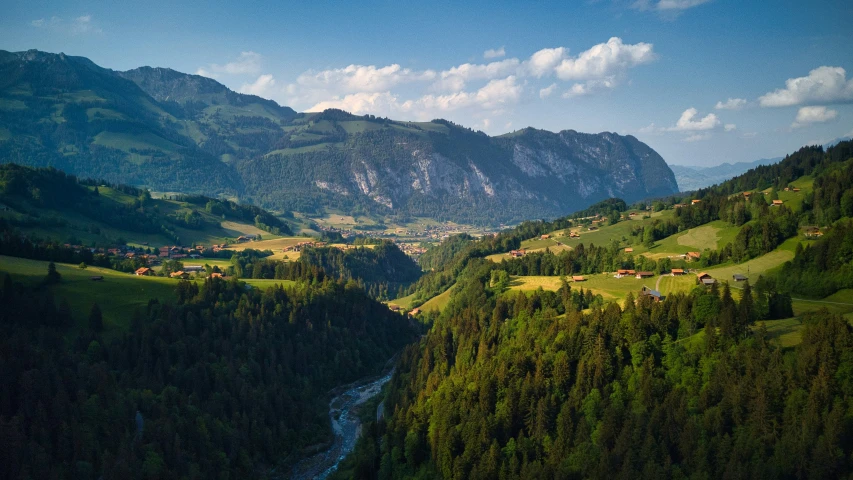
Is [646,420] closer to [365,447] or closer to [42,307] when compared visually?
[365,447]

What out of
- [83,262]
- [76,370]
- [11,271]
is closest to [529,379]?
[76,370]

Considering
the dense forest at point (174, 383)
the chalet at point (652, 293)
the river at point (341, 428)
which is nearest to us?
the dense forest at point (174, 383)

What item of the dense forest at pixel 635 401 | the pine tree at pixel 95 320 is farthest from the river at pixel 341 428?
the pine tree at pixel 95 320

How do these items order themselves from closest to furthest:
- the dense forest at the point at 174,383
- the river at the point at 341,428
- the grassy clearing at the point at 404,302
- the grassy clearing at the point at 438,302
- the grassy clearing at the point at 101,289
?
the dense forest at the point at 174,383, the river at the point at 341,428, the grassy clearing at the point at 101,289, the grassy clearing at the point at 438,302, the grassy clearing at the point at 404,302

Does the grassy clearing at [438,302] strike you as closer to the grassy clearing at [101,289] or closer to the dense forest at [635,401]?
the dense forest at [635,401]

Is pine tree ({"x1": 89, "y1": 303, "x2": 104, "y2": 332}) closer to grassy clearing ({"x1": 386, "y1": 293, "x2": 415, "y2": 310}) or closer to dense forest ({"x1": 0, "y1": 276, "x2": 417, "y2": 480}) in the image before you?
dense forest ({"x1": 0, "y1": 276, "x2": 417, "y2": 480})

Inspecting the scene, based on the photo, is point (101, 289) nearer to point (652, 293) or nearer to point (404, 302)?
point (652, 293)

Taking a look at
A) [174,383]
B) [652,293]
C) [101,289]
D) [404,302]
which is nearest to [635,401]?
[652,293]

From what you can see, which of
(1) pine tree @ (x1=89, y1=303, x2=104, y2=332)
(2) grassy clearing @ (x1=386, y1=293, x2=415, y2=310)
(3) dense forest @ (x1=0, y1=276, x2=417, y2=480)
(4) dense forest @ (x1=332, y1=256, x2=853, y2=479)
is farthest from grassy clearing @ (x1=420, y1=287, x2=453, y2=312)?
(1) pine tree @ (x1=89, y1=303, x2=104, y2=332)
